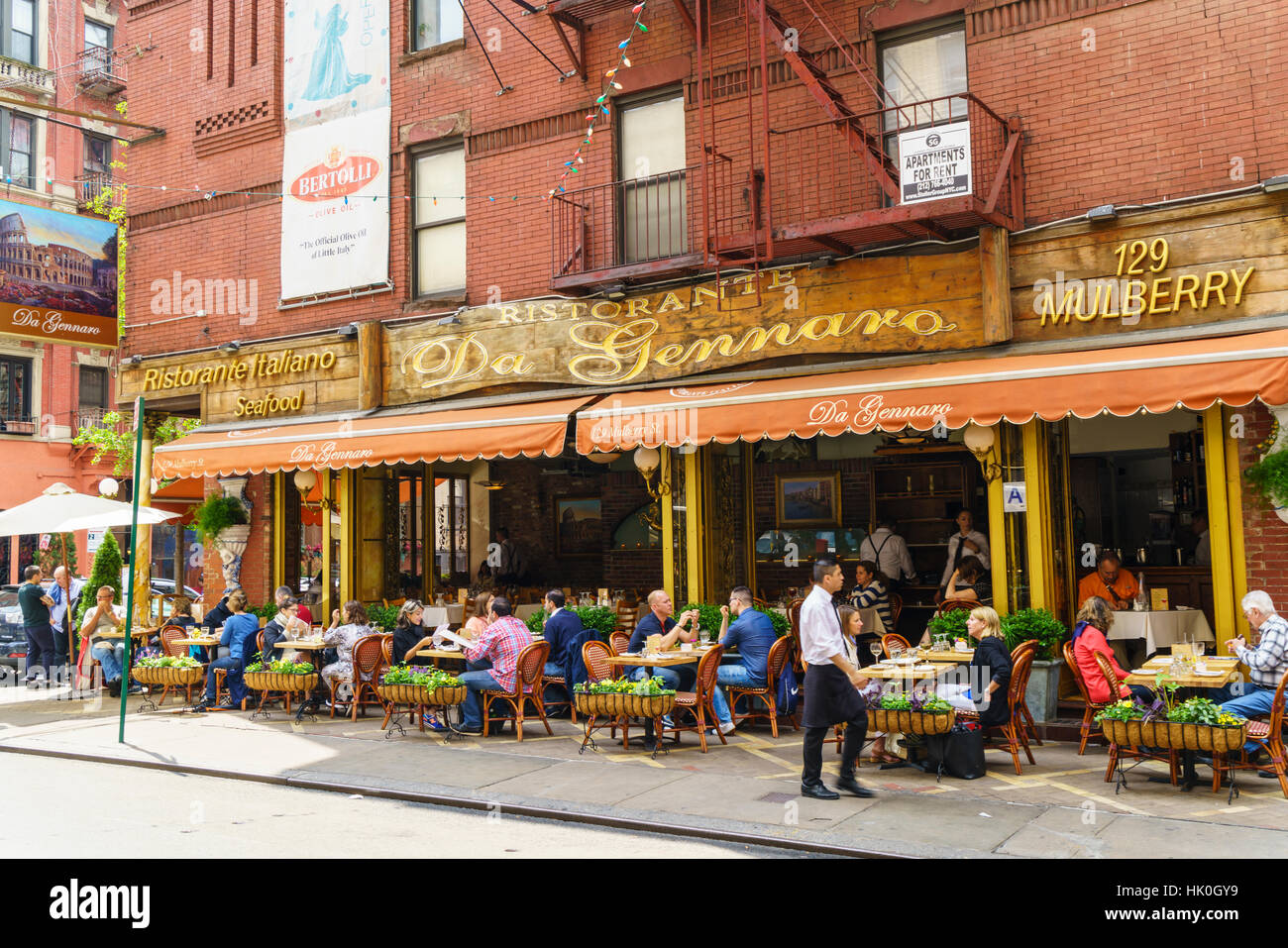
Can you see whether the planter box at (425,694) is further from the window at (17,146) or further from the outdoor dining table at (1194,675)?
the window at (17,146)

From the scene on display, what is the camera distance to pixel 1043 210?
34.4 feet

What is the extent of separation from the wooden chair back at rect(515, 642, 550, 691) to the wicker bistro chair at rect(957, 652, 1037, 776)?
165 inches

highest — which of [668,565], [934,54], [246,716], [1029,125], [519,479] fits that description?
[934,54]

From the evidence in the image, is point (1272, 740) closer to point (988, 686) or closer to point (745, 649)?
point (988, 686)

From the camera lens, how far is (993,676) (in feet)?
28.6

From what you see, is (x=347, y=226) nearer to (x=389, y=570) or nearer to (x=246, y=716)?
(x=389, y=570)

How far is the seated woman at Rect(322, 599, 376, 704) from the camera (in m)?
12.1

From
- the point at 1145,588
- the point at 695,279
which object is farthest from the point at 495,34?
the point at 1145,588

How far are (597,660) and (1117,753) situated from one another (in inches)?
194

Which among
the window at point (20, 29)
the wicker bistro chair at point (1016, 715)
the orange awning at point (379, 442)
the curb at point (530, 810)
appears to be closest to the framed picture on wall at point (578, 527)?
the orange awning at point (379, 442)

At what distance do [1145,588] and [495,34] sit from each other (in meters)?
10.6

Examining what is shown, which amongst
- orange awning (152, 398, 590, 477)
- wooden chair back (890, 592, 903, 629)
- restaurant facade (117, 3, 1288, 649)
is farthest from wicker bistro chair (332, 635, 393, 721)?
wooden chair back (890, 592, 903, 629)

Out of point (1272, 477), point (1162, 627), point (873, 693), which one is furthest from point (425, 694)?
point (1272, 477)

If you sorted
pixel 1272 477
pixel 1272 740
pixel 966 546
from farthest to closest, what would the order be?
pixel 966 546
pixel 1272 477
pixel 1272 740
